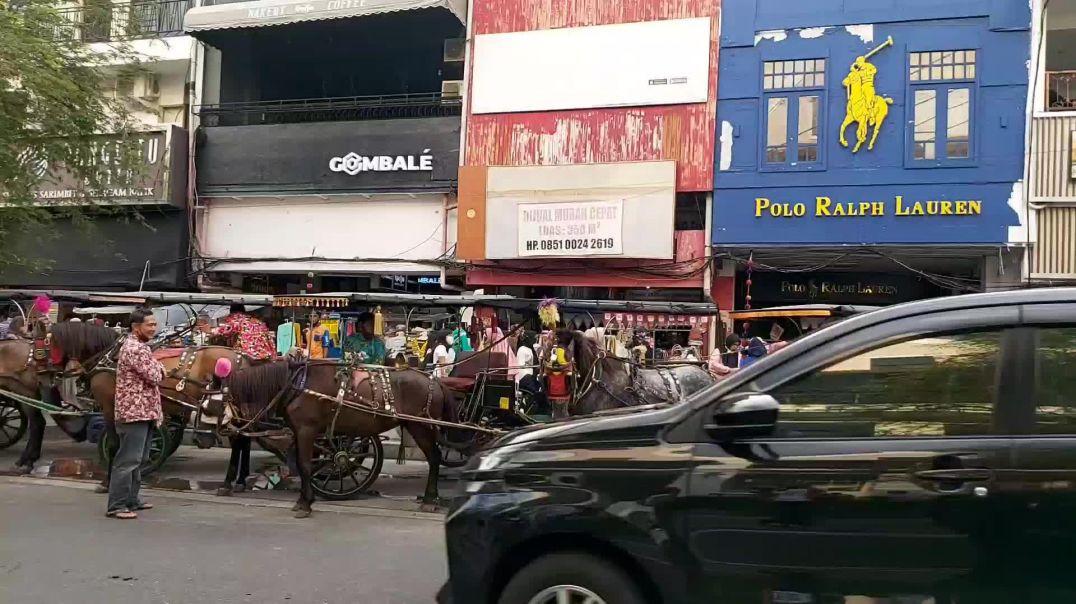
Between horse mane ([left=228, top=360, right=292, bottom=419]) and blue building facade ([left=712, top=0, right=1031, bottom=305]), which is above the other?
blue building facade ([left=712, top=0, right=1031, bottom=305])

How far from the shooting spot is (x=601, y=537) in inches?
129

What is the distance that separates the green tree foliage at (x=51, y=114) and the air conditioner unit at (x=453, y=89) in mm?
5900

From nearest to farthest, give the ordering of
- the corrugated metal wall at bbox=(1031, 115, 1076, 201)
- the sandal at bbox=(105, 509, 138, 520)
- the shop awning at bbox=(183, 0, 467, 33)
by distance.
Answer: the sandal at bbox=(105, 509, 138, 520) < the corrugated metal wall at bbox=(1031, 115, 1076, 201) < the shop awning at bbox=(183, 0, 467, 33)

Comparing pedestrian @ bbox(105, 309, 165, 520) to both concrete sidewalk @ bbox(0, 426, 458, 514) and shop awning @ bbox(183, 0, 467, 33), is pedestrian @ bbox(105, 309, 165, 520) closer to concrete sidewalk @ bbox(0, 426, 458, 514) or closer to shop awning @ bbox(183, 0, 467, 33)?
concrete sidewalk @ bbox(0, 426, 458, 514)

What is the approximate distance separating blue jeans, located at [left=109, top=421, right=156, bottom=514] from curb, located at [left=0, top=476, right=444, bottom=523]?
3.00 feet

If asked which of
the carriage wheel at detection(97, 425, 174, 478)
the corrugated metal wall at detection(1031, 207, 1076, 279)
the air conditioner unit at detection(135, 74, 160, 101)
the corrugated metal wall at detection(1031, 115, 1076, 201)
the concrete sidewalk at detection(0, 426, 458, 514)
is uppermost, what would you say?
the air conditioner unit at detection(135, 74, 160, 101)

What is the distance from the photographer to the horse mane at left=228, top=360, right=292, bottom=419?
7664 millimetres

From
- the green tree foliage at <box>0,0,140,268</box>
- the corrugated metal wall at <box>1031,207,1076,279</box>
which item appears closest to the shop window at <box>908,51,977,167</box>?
the corrugated metal wall at <box>1031,207,1076,279</box>

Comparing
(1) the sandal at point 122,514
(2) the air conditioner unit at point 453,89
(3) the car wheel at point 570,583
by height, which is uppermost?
(2) the air conditioner unit at point 453,89

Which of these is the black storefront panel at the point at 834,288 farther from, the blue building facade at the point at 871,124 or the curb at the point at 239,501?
the curb at the point at 239,501

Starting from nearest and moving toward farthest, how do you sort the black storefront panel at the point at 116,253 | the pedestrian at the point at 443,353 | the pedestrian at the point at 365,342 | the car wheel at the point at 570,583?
the car wheel at the point at 570,583 < the pedestrian at the point at 443,353 < the pedestrian at the point at 365,342 < the black storefront panel at the point at 116,253

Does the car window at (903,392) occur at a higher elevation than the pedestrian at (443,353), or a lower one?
higher

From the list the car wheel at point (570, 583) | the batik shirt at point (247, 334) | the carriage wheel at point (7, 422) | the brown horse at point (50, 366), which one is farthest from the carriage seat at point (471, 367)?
the carriage wheel at point (7, 422)

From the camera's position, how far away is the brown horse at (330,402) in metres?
7.59
